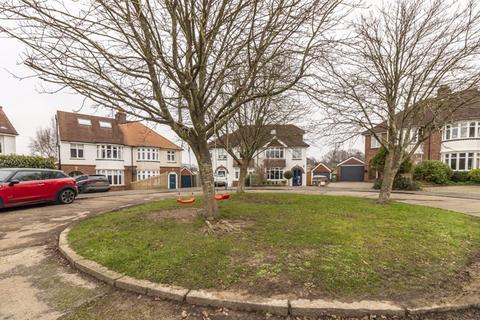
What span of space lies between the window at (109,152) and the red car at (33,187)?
1887 centimetres

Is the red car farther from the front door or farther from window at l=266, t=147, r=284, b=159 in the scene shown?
the front door

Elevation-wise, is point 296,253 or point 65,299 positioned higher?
point 296,253

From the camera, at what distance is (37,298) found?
3.32m

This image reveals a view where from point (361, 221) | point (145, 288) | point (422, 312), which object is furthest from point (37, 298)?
point (361, 221)

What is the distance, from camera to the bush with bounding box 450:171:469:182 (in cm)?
2524

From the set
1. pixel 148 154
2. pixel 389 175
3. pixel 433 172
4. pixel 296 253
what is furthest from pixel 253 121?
pixel 148 154

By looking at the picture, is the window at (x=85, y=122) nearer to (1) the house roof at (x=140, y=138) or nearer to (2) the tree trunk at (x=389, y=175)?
(1) the house roof at (x=140, y=138)

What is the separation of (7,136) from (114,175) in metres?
10.9

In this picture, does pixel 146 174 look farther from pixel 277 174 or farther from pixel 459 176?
pixel 459 176

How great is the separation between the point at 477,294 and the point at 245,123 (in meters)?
11.7

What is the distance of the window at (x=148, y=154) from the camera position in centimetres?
3325

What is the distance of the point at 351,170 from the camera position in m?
39.1

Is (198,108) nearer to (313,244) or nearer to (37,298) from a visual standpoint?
(313,244)

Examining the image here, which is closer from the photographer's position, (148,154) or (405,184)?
(405,184)
